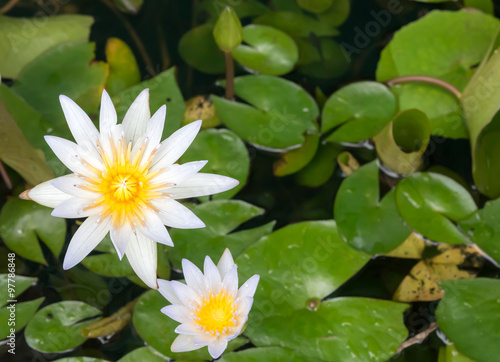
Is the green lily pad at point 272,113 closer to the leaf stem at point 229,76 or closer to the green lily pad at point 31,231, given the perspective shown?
the leaf stem at point 229,76

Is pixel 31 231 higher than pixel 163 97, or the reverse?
pixel 163 97

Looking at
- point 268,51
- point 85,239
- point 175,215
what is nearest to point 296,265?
point 175,215

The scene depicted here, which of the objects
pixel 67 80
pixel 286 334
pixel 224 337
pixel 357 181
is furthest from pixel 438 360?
pixel 67 80

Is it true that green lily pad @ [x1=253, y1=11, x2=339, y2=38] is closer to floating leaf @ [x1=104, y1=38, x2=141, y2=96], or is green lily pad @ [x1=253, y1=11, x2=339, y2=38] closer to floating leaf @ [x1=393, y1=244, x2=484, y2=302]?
floating leaf @ [x1=104, y1=38, x2=141, y2=96]

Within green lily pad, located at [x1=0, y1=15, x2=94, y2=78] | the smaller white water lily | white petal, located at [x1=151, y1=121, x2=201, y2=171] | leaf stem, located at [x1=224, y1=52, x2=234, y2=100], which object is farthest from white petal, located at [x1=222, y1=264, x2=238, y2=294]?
green lily pad, located at [x1=0, y1=15, x2=94, y2=78]

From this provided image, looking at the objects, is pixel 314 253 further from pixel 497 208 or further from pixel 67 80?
pixel 67 80

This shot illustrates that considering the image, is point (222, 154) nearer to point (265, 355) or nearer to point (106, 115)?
point (106, 115)
